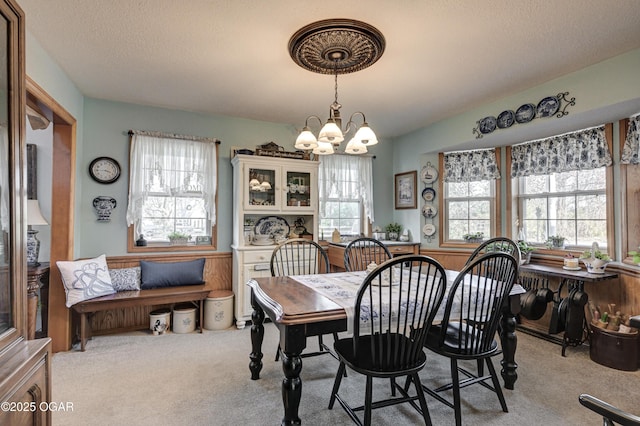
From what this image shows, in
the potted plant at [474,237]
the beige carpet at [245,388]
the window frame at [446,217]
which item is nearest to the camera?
the beige carpet at [245,388]

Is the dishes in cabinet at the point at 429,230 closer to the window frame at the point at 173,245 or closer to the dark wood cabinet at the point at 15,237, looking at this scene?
the window frame at the point at 173,245

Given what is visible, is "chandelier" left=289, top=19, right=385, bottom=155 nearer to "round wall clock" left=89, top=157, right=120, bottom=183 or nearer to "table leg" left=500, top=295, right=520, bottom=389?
"table leg" left=500, top=295, right=520, bottom=389

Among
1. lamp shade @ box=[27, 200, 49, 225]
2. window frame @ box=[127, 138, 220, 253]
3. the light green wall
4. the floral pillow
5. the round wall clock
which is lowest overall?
the floral pillow

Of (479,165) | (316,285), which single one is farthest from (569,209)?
(316,285)

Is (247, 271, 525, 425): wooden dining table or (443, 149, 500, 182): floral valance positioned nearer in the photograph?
(247, 271, 525, 425): wooden dining table

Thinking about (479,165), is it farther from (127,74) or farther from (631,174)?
(127,74)

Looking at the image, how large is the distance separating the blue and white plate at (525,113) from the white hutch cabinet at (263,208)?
7.47 feet

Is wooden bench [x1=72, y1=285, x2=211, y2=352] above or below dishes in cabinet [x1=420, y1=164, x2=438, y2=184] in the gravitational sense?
below

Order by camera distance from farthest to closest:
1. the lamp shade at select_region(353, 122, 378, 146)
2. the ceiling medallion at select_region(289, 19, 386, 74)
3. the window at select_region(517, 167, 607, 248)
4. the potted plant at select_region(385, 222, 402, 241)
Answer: the potted plant at select_region(385, 222, 402, 241), the window at select_region(517, 167, 607, 248), the lamp shade at select_region(353, 122, 378, 146), the ceiling medallion at select_region(289, 19, 386, 74)

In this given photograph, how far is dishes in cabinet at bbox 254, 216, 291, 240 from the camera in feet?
13.9

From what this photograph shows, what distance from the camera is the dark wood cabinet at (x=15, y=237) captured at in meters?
1.12

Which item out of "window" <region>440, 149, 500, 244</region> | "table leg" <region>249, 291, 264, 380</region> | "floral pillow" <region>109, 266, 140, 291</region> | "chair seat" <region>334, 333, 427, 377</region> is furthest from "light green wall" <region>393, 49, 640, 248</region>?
"floral pillow" <region>109, 266, 140, 291</region>

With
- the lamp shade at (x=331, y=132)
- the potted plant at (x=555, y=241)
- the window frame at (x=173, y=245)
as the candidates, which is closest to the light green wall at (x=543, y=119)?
the potted plant at (x=555, y=241)

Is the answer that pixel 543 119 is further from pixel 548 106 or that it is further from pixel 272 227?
pixel 272 227
